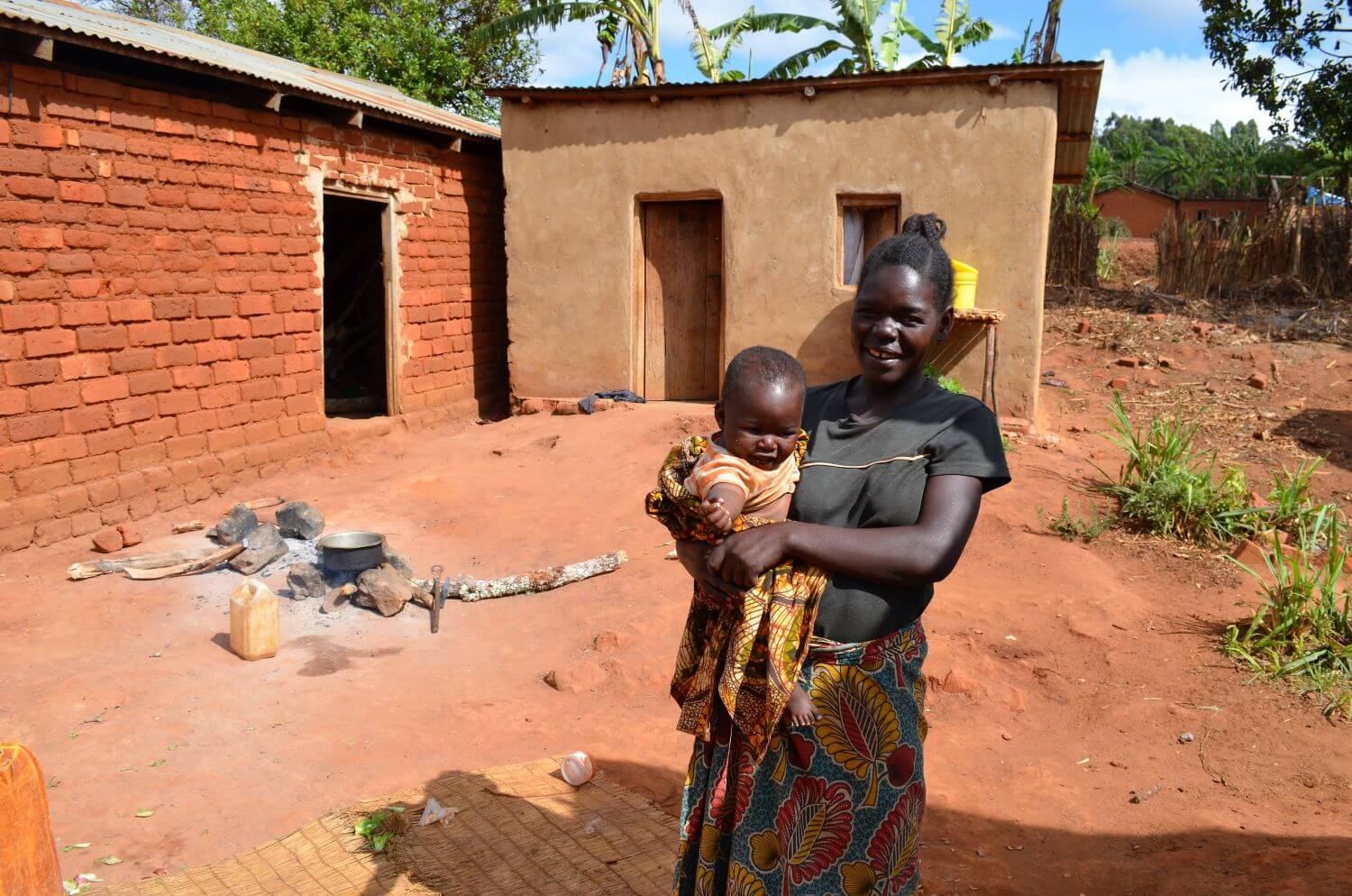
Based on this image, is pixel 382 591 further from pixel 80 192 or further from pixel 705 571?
pixel 705 571

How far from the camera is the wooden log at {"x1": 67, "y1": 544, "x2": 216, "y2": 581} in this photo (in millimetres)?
5648

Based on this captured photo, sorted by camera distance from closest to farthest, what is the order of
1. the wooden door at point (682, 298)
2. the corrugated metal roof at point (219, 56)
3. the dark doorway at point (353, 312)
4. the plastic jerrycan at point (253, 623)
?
the plastic jerrycan at point (253, 623) → the corrugated metal roof at point (219, 56) → the wooden door at point (682, 298) → the dark doorway at point (353, 312)

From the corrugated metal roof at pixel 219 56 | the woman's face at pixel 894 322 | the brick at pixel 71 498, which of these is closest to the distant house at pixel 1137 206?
the corrugated metal roof at pixel 219 56

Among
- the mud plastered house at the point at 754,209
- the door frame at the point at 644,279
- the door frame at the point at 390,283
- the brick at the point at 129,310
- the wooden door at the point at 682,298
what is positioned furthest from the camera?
the wooden door at the point at 682,298

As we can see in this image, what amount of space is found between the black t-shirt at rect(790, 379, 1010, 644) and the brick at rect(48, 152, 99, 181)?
600cm

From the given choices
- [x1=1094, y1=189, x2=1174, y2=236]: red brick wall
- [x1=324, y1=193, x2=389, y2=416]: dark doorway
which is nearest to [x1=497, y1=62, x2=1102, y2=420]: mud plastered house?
[x1=324, y1=193, x2=389, y2=416]: dark doorway

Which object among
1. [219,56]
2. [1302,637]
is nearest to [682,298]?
[219,56]

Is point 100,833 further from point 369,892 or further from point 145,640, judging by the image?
point 145,640

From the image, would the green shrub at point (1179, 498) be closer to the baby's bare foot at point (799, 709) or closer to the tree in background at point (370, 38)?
the baby's bare foot at point (799, 709)

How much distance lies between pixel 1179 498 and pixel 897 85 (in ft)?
14.4

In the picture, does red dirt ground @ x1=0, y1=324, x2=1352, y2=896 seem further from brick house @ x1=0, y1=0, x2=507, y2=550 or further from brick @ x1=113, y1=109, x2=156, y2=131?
Answer: brick @ x1=113, y1=109, x2=156, y2=131

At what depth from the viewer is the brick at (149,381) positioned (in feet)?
21.3

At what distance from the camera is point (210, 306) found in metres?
7.04

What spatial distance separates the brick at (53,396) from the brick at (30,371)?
0.15 ft
